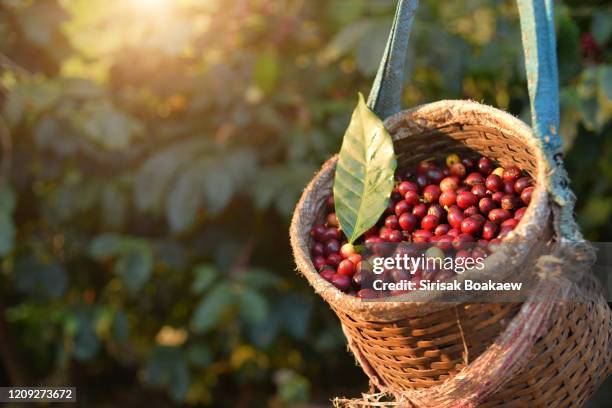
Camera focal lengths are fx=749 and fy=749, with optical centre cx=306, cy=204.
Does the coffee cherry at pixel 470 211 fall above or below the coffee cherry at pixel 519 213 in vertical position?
below

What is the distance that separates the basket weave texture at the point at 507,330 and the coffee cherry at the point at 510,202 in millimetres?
46

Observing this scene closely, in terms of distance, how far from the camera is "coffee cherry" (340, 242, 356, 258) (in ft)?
3.39

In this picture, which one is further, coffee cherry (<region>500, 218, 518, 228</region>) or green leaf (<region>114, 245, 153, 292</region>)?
green leaf (<region>114, 245, 153, 292</region>)

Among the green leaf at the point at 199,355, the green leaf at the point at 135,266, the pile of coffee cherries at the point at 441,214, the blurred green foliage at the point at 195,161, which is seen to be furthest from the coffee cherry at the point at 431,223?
the green leaf at the point at 199,355

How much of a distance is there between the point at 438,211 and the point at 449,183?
0.17 feet

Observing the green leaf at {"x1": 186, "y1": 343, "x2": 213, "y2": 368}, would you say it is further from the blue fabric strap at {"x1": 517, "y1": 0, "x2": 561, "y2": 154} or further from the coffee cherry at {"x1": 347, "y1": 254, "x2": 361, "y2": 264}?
the blue fabric strap at {"x1": 517, "y1": 0, "x2": 561, "y2": 154}

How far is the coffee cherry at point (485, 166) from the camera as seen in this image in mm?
1072

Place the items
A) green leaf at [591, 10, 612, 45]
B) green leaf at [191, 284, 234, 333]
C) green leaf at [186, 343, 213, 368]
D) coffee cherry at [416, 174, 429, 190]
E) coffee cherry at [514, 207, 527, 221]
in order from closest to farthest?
coffee cherry at [514, 207, 527, 221], coffee cherry at [416, 174, 429, 190], green leaf at [591, 10, 612, 45], green leaf at [191, 284, 234, 333], green leaf at [186, 343, 213, 368]

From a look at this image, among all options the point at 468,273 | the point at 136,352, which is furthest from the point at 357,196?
the point at 136,352

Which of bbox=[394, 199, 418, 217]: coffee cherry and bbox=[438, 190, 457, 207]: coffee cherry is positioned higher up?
bbox=[438, 190, 457, 207]: coffee cherry

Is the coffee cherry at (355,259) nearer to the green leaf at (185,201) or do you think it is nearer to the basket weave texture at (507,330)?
the basket weave texture at (507,330)

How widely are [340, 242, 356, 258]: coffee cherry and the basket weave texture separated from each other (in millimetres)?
81

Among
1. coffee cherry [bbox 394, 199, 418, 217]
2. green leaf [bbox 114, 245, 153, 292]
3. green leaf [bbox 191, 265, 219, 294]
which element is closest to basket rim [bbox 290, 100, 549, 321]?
coffee cherry [bbox 394, 199, 418, 217]

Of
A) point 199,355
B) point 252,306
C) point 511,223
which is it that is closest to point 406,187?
point 511,223
